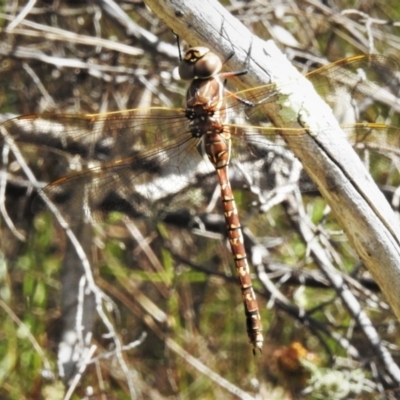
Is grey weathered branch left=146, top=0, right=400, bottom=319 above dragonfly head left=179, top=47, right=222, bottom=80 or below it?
below

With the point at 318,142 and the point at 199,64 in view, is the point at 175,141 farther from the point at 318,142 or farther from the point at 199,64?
the point at 318,142

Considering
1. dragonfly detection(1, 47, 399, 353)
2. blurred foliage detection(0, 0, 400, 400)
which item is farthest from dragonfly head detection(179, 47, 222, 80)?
blurred foliage detection(0, 0, 400, 400)

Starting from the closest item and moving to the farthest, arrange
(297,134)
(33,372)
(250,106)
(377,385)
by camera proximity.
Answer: (297,134)
(250,106)
(377,385)
(33,372)

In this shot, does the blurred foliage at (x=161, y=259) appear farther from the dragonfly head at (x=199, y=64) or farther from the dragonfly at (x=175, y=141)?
the dragonfly head at (x=199, y=64)

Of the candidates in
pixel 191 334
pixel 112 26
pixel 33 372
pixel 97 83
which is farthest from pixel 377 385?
pixel 112 26

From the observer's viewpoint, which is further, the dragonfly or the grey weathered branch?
the dragonfly

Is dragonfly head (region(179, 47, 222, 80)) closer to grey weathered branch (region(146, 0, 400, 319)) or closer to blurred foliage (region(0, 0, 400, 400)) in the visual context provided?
grey weathered branch (region(146, 0, 400, 319))

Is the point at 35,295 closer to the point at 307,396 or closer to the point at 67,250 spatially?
the point at 67,250
